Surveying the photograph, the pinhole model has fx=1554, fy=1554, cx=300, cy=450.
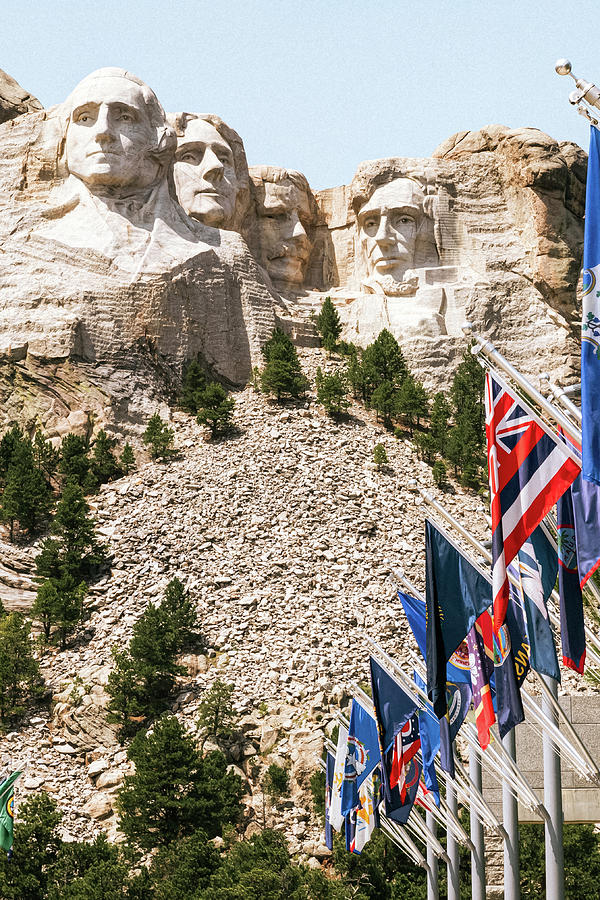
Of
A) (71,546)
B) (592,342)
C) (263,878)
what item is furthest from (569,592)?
(71,546)

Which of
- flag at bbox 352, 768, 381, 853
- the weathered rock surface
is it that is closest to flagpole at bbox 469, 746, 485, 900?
flag at bbox 352, 768, 381, 853

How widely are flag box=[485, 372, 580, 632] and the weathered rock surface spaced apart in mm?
51176

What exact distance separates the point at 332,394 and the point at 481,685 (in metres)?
36.0

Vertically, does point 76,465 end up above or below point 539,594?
above

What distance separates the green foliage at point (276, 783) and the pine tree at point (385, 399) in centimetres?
2047

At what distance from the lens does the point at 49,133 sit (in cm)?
5659

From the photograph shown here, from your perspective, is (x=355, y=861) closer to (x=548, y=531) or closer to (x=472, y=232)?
(x=548, y=531)

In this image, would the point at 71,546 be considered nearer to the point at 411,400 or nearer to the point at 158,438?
the point at 158,438

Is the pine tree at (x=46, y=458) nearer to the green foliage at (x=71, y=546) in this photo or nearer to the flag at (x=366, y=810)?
the green foliage at (x=71, y=546)

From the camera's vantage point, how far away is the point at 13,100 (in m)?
64.2

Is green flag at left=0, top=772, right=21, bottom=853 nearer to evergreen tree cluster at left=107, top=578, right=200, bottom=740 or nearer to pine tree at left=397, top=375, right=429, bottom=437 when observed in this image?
evergreen tree cluster at left=107, top=578, right=200, bottom=740

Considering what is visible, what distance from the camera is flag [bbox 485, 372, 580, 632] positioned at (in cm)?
1511

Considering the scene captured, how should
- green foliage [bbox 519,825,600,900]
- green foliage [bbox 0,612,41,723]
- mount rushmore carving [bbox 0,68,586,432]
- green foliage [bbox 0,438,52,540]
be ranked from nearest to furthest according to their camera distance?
green foliage [bbox 519,825,600,900], green foliage [bbox 0,612,41,723], green foliage [bbox 0,438,52,540], mount rushmore carving [bbox 0,68,586,432]

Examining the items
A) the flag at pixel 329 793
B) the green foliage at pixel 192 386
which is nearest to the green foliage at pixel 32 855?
the flag at pixel 329 793
